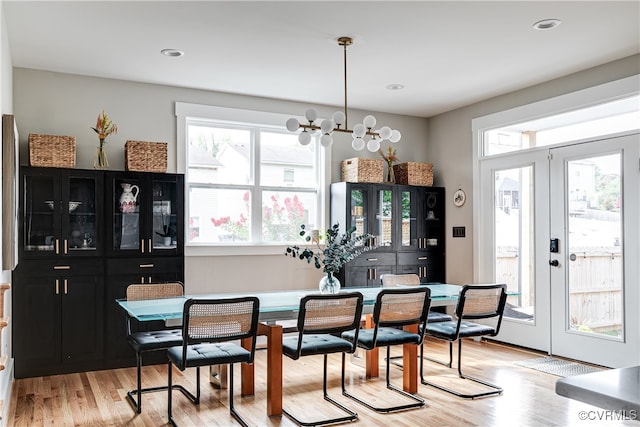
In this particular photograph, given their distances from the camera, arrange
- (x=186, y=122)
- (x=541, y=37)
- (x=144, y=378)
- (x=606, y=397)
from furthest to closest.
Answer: (x=186, y=122) → (x=144, y=378) → (x=541, y=37) → (x=606, y=397)

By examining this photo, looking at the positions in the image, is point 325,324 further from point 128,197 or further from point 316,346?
point 128,197

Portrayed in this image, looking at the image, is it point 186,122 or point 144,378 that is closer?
point 144,378

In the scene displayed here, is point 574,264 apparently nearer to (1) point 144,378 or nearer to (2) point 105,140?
(1) point 144,378

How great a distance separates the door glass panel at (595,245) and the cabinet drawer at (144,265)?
3638 millimetres

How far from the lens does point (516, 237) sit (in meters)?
5.72

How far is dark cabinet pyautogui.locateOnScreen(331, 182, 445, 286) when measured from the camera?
6027mm

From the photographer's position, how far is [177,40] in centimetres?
415

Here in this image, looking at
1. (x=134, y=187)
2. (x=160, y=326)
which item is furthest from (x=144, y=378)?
(x=134, y=187)

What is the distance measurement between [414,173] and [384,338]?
301 centimetres

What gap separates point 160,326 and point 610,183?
13.6ft

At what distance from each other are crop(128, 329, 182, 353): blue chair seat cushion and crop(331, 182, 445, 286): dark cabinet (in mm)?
2441

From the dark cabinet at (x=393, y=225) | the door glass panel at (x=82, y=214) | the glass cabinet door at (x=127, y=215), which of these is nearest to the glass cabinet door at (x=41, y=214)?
the door glass panel at (x=82, y=214)

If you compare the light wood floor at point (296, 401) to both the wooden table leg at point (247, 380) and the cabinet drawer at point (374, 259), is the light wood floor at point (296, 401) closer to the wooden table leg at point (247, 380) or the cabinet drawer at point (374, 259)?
the wooden table leg at point (247, 380)


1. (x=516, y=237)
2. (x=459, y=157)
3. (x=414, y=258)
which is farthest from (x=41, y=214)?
(x=516, y=237)
